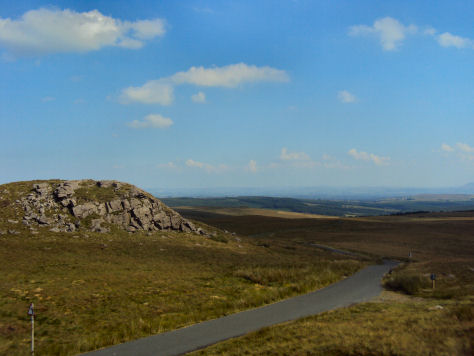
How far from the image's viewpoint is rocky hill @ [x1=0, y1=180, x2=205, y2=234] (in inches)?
1720

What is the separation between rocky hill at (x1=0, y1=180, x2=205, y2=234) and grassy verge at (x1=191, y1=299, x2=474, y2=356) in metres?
35.3

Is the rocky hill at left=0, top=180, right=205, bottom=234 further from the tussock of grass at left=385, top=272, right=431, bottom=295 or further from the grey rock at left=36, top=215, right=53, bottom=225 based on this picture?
the tussock of grass at left=385, top=272, right=431, bottom=295

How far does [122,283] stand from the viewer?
2673 cm

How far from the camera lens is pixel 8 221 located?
4116 cm

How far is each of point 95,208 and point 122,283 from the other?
24.9 meters

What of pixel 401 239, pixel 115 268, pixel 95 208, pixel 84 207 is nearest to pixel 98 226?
pixel 95 208

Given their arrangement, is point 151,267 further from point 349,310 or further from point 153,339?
point 349,310

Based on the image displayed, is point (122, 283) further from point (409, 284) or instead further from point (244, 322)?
point (409, 284)

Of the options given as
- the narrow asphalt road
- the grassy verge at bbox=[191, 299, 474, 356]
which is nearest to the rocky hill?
the narrow asphalt road

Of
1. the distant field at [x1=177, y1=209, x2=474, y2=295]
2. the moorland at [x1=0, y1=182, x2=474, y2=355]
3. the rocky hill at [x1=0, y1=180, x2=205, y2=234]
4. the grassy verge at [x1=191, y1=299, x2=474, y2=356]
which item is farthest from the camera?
the rocky hill at [x1=0, y1=180, x2=205, y2=234]

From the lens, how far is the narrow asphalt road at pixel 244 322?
50.6 feet

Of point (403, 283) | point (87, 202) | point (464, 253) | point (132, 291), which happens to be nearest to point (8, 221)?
point (87, 202)

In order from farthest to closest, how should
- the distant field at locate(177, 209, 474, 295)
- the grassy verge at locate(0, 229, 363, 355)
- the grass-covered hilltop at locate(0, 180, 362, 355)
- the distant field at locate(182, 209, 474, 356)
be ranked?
the distant field at locate(177, 209, 474, 295) < the grass-covered hilltop at locate(0, 180, 362, 355) < the grassy verge at locate(0, 229, 363, 355) < the distant field at locate(182, 209, 474, 356)

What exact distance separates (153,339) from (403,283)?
23278 millimetres
